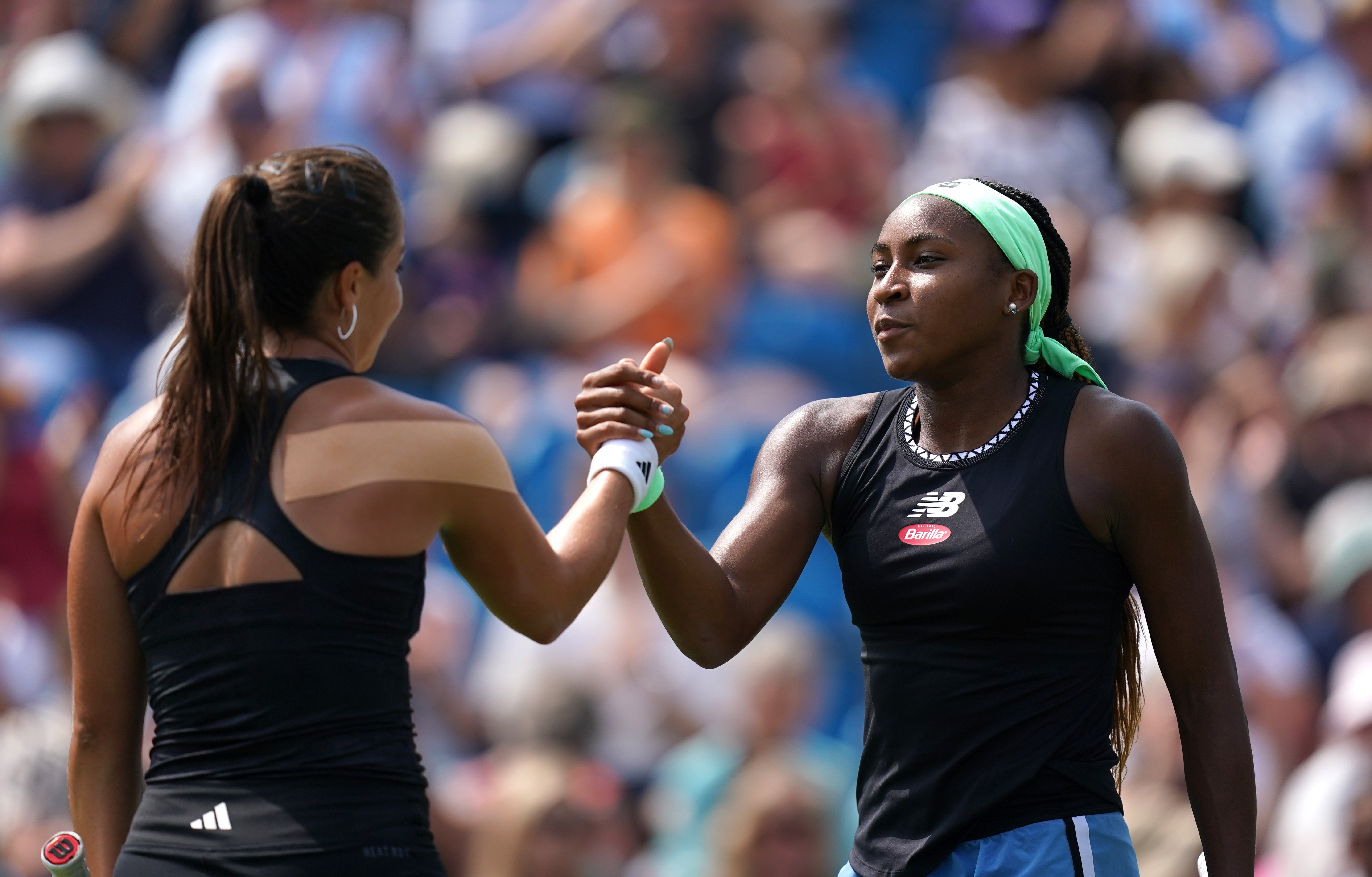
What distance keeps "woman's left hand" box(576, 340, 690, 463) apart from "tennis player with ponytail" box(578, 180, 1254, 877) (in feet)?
0.05

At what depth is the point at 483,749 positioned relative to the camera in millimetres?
6324

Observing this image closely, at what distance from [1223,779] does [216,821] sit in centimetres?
163

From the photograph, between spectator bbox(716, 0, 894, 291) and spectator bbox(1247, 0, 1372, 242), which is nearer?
spectator bbox(716, 0, 894, 291)

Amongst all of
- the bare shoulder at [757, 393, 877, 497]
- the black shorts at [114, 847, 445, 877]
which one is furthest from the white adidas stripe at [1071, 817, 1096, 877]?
the black shorts at [114, 847, 445, 877]

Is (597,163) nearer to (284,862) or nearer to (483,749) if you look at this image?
(483,749)

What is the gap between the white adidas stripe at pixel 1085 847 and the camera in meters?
2.68

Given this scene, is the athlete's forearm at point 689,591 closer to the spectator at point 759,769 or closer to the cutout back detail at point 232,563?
the cutout back detail at point 232,563

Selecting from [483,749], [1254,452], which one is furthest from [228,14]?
[1254,452]

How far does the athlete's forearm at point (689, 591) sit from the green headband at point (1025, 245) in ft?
2.32

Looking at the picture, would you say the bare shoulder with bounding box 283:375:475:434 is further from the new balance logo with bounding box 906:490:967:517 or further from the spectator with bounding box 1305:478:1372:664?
the spectator with bounding box 1305:478:1372:664

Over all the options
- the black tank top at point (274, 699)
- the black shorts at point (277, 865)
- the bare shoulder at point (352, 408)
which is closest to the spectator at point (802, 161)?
the bare shoulder at point (352, 408)

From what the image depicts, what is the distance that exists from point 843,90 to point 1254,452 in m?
3.00

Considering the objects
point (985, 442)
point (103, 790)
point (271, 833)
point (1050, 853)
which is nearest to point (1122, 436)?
point (985, 442)

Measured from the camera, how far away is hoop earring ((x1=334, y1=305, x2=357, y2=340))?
8.65 feet
